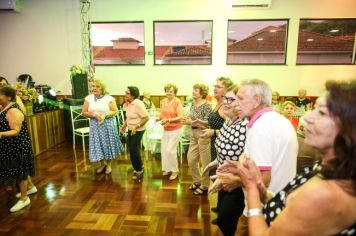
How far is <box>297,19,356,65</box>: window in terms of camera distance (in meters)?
5.55

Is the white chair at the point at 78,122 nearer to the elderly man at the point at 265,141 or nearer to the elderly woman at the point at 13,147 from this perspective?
the elderly woman at the point at 13,147

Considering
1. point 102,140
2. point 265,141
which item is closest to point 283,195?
point 265,141

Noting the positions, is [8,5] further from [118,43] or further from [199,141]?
[199,141]

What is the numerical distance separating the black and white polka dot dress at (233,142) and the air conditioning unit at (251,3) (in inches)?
177

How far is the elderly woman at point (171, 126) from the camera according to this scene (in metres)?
3.53

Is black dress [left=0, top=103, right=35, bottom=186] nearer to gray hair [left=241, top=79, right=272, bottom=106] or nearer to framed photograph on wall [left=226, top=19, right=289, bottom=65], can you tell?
gray hair [left=241, top=79, right=272, bottom=106]

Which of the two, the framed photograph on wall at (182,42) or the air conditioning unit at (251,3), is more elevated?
the air conditioning unit at (251,3)

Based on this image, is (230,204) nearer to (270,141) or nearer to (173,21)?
(270,141)

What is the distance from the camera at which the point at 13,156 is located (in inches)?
106

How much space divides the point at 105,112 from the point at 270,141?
107 inches

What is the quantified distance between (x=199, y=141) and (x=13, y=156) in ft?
6.84

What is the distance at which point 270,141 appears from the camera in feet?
4.53

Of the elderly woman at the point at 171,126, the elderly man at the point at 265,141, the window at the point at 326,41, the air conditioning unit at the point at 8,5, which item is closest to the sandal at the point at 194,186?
the elderly woman at the point at 171,126

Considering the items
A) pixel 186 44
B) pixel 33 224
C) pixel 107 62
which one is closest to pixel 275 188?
pixel 33 224
